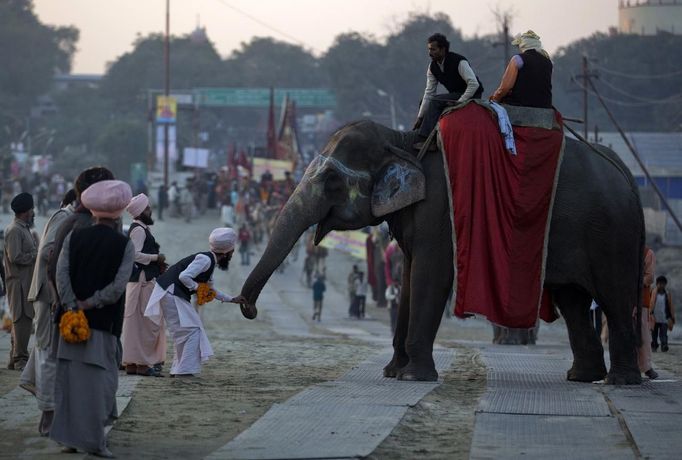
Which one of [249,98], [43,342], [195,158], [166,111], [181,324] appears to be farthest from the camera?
[249,98]

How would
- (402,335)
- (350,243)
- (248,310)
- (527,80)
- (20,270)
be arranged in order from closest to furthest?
(248,310) → (527,80) → (402,335) → (20,270) → (350,243)

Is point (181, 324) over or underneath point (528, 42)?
underneath

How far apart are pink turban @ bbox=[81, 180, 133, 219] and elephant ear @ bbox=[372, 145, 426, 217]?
14.9 ft

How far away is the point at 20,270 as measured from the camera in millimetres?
14984

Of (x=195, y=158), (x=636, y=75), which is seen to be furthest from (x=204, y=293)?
(x=636, y=75)

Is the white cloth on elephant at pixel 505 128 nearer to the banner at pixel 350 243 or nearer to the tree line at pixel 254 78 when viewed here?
the banner at pixel 350 243

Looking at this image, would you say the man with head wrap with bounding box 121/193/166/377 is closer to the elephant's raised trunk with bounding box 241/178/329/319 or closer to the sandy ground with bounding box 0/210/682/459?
the sandy ground with bounding box 0/210/682/459

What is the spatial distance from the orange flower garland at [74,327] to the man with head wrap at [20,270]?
5285mm

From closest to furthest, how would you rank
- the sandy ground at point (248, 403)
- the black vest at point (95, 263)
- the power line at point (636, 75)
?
1. the black vest at point (95, 263)
2. the sandy ground at point (248, 403)
3. the power line at point (636, 75)

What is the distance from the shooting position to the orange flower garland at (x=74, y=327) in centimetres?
938

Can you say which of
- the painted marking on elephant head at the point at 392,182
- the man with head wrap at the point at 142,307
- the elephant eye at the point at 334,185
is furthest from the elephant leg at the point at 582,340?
the man with head wrap at the point at 142,307

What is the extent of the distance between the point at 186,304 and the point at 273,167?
50.1 meters

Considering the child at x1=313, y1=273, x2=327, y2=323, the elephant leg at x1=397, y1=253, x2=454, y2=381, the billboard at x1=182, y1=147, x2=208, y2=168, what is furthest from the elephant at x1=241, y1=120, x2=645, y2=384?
the billboard at x1=182, y1=147, x2=208, y2=168

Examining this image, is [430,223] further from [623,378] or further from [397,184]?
[623,378]
